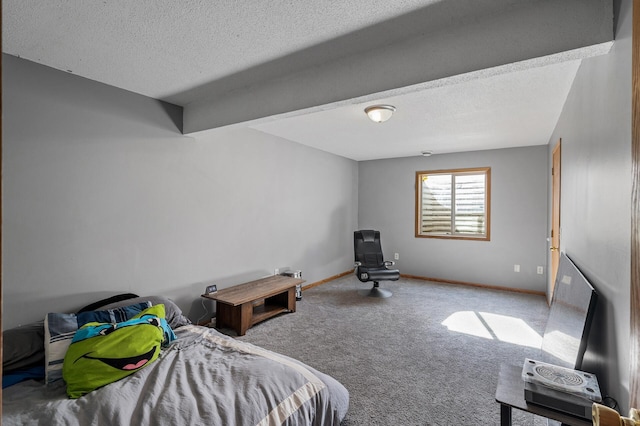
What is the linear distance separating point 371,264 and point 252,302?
232 cm

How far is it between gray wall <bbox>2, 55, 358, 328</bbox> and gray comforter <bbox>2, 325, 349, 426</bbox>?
3.17ft

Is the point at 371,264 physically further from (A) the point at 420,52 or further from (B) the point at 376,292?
(A) the point at 420,52

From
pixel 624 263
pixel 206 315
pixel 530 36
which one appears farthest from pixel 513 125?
pixel 206 315

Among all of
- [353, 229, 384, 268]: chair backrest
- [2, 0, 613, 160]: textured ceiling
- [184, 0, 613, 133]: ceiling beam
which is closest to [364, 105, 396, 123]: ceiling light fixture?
[2, 0, 613, 160]: textured ceiling

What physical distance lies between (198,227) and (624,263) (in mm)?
3440

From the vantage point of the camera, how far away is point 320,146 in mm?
5391

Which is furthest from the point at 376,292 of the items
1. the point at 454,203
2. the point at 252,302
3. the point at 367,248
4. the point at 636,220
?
the point at 636,220

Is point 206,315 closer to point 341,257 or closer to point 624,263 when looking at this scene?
point 341,257

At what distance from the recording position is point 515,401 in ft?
5.03

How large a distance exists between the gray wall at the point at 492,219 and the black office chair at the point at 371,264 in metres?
1.02

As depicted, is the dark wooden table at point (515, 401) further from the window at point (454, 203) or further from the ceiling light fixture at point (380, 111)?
the window at point (454, 203)

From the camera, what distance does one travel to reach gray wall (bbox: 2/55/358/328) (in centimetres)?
243

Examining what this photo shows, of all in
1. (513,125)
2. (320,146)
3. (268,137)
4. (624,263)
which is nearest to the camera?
(624,263)

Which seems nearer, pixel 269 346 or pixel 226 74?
pixel 226 74
